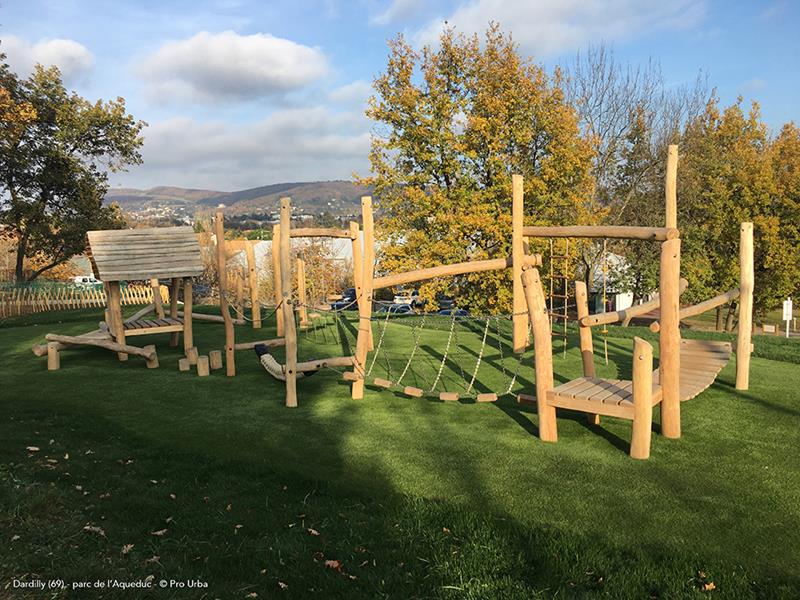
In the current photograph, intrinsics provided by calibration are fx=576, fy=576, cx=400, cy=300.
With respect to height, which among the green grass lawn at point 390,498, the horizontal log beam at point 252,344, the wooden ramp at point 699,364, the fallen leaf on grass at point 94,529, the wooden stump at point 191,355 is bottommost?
the green grass lawn at point 390,498

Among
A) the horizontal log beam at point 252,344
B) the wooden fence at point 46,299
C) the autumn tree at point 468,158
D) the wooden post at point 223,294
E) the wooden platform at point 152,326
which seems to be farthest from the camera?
the wooden fence at point 46,299

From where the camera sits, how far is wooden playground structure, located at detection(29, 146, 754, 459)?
19.5 feet

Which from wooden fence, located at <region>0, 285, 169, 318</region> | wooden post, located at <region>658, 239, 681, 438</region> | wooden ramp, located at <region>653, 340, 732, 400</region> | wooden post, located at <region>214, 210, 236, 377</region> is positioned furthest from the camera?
wooden fence, located at <region>0, 285, 169, 318</region>

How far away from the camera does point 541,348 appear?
19.9 ft

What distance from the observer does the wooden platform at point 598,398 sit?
563cm

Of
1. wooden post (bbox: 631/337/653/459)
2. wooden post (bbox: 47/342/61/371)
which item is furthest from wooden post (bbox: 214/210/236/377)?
wooden post (bbox: 631/337/653/459)

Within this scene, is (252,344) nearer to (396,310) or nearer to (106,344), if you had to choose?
(106,344)

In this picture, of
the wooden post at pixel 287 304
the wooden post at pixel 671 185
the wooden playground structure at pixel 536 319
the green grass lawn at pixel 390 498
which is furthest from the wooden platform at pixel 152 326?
the wooden post at pixel 671 185

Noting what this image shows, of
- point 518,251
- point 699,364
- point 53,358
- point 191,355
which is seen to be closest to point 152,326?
point 191,355

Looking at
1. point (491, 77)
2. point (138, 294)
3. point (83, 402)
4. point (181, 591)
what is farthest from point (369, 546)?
point (138, 294)

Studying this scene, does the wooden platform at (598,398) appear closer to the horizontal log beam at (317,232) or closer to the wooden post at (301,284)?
the horizontal log beam at (317,232)

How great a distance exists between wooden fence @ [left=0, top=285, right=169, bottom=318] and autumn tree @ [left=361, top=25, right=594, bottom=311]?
1327 centimetres

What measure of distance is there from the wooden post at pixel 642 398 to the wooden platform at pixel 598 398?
10cm

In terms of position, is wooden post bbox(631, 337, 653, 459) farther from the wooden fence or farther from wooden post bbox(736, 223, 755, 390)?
the wooden fence
